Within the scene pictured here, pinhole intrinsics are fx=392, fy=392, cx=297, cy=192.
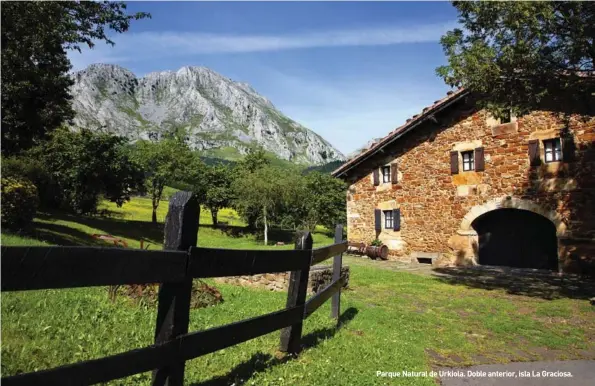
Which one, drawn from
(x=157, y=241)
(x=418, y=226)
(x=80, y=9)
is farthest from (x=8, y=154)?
(x=418, y=226)

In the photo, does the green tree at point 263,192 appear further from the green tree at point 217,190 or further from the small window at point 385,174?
the small window at point 385,174

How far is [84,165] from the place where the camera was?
30.1 metres

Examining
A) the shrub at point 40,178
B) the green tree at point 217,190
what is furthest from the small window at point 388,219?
the green tree at point 217,190

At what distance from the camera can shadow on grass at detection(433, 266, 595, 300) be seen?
36.2 ft

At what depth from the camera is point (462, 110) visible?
1788 centimetres

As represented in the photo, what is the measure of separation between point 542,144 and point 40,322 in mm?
17105

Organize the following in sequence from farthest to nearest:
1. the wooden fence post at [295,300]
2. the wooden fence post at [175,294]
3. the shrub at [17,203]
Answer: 1. the shrub at [17,203]
2. the wooden fence post at [295,300]
3. the wooden fence post at [175,294]

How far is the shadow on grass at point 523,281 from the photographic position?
11.0 meters

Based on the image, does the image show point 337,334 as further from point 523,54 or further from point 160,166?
point 160,166

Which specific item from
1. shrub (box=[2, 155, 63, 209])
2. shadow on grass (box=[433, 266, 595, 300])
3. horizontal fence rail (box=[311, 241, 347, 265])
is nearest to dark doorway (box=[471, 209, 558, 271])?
shadow on grass (box=[433, 266, 595, 300])

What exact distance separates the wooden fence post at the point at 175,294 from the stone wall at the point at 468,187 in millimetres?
15001

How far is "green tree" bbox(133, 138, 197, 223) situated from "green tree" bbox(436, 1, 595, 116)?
3216 centimetres

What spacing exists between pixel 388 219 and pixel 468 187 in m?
4.48

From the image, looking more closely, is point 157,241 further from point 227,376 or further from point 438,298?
point 227,376
